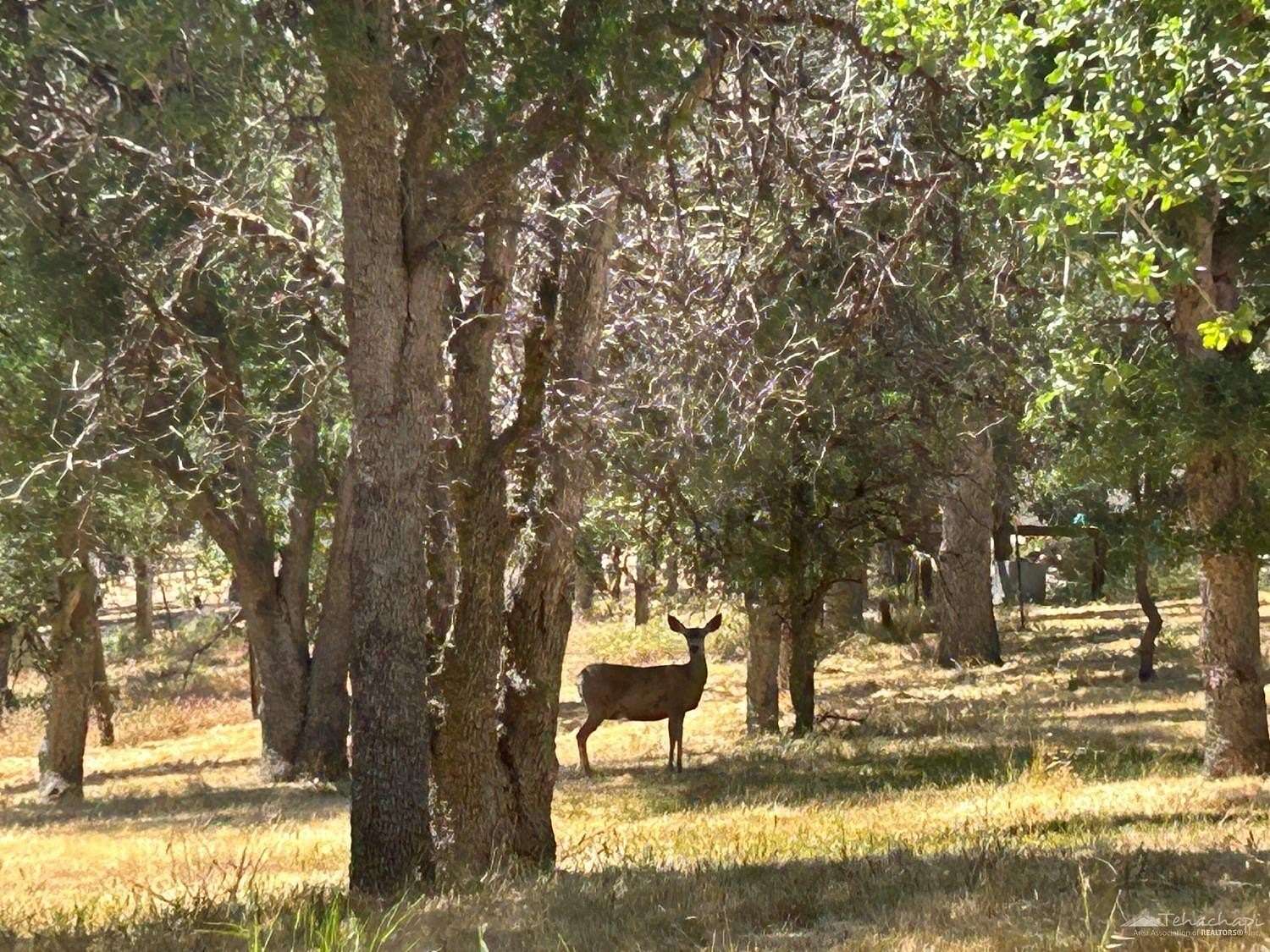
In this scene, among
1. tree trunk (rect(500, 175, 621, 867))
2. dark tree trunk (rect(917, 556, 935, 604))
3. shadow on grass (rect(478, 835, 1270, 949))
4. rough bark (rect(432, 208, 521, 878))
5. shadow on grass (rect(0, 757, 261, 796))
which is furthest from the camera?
dark tree trunk (rect(917, 556, 935, 604))

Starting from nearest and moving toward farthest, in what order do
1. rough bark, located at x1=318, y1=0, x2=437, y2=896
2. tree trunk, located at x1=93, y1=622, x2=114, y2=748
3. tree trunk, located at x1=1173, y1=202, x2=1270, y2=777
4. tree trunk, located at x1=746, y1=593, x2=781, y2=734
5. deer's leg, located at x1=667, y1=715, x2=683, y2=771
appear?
rough bark, located at x1=318, y1=0, x2=437, y2=896 → tree trunk, located at x1=1173, y1=202, x2=1270, y2=777 → deer's leg, located at x1=667, y1=715, x2=683, y2=771 → tree trunk, located at x1=746, y1=593, x2=781, y2=734 → tree trunk, located at x1=93, y1=622, x2=114, y2=748

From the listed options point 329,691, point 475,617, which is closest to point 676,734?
point 329,691

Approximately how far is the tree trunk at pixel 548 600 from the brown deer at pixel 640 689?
920 centimetres

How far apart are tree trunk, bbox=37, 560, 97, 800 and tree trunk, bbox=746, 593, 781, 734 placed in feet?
35.7

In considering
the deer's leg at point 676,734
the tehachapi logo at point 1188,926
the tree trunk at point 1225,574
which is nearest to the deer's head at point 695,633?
the deer's leg at point 676,734

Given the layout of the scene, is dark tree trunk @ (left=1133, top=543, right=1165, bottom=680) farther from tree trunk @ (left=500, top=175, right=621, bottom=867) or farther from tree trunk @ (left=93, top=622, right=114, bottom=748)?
tree trunk @ (left=93, top=622, right=114, bottom=748)

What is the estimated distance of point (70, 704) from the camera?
2428 cm

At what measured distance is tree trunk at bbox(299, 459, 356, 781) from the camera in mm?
21188

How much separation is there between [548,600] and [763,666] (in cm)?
1203

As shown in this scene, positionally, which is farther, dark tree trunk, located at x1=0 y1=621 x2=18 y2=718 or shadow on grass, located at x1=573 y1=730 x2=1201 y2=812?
dark tree trunk, located at x1=0 y1=621 x2=18 y2=718

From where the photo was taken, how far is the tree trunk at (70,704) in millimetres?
23625

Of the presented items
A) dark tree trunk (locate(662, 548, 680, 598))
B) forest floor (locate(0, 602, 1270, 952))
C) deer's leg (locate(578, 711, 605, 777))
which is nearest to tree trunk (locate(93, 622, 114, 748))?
forest floor (locate(0, 602, 1270, 952))

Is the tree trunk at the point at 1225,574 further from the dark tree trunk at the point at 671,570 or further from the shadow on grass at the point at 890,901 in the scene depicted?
the dark tree trunk at the point at 671,570

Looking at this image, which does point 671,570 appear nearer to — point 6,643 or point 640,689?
point 640,689
